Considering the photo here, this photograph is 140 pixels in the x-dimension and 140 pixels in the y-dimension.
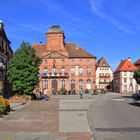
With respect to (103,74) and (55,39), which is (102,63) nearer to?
(103,74)

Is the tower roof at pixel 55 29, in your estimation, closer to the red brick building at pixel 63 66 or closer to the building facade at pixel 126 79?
the red brick building at pixel 63 66

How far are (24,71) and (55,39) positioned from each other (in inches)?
1879

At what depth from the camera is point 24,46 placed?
147 feet

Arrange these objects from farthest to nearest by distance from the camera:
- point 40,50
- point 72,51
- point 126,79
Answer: point 126,79 < point 40,50 < point 72,51

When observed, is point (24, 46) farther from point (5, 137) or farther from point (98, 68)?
point (98, 68)

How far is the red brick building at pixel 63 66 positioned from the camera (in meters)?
89.9

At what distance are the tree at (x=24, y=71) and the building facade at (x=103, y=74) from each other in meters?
72.5

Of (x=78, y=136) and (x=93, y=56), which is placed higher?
(x=93, y=56)

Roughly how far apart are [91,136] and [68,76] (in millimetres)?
77352

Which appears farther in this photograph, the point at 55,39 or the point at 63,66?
the point at 63,66

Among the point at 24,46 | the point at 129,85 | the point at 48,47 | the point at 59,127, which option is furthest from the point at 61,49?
the point at 59,127

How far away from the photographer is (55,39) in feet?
295

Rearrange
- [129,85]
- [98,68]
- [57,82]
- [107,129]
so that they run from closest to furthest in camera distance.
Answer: [107,129]
[57,82]
[129,85]
[98,68]

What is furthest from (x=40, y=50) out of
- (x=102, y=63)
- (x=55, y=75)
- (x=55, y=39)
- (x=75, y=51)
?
(x=102, y=63)
